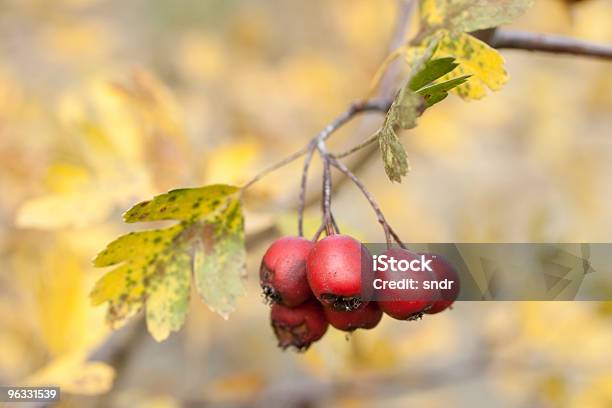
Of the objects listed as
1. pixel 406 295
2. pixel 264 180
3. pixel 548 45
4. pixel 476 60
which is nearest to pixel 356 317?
pixel 406 295

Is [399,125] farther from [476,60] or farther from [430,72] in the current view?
[476,60]

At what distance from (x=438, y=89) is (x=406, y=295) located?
19 cm

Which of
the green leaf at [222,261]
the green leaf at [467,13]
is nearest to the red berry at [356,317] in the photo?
the green leaf at [222,261]

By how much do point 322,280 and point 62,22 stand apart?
1.93 metres

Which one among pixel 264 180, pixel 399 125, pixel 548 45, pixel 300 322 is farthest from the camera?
pixel 264 180

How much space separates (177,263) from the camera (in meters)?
0.80

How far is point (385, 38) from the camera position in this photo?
2.12 metres

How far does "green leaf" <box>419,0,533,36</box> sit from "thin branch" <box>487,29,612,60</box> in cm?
17

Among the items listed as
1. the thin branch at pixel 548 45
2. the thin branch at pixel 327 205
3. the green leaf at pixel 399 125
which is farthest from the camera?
the thin branch at pixel 548 45

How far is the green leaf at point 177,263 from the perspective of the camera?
2.57 feet

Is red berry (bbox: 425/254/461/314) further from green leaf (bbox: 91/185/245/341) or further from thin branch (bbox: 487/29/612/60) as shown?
thin branch (bbox: 487/29/612/60)

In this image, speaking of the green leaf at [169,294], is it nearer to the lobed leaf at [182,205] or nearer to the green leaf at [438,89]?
the lobed leaf at [182,205]

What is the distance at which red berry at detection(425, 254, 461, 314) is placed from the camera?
0.70 metres

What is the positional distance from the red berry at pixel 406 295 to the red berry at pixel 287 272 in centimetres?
8
